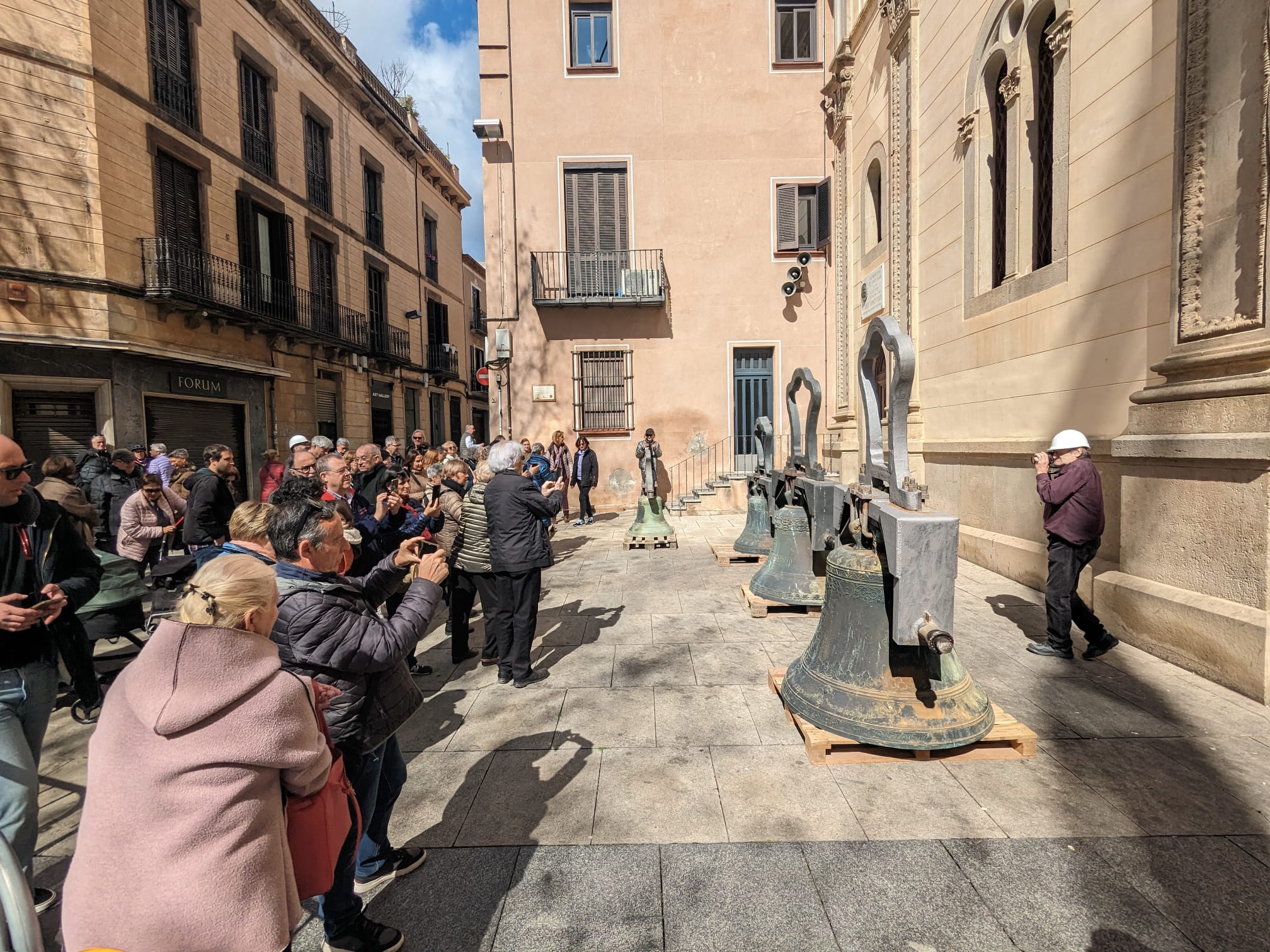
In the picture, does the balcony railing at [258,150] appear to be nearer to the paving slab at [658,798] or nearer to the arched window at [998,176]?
the arched window at [998,176]

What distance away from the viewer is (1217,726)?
3.49m

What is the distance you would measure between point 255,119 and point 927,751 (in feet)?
63.9

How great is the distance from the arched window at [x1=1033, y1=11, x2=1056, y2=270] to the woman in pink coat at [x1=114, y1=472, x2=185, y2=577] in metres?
9.40

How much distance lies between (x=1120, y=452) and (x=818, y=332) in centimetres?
1003

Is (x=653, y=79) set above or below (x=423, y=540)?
above

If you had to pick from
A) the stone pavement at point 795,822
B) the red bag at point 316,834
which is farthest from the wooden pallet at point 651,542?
the red bag at point 316,834

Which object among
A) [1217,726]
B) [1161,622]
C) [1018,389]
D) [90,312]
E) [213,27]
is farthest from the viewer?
[213,27]

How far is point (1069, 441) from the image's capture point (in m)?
4.55

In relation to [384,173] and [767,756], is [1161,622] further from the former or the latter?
[384,173]

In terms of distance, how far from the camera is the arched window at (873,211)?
11.3m

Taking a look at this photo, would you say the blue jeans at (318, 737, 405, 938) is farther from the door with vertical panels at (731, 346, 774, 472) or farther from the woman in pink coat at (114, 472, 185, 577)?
the door with vertical panels at (731, 346, 774, 472)

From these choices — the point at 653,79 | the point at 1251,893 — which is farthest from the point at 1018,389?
the point at 653,79

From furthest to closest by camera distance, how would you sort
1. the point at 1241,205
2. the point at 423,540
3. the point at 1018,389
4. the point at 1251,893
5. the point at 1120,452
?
the point at 1018,389 → the point at 1120,452 → the point at 1241,205 → the point at 423,540 → the point at 1251,893

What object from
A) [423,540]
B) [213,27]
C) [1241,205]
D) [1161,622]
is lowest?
[1161,622]
